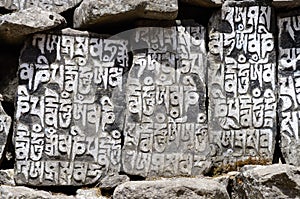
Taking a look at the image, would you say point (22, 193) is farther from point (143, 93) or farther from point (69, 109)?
point (143, 93)

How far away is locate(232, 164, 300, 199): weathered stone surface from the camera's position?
484cm

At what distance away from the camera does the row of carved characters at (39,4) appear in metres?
5.50

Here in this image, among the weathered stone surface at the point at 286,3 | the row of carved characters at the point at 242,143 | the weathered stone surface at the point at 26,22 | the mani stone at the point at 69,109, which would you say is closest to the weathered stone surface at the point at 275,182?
the row of carved characters at the point at 242,143

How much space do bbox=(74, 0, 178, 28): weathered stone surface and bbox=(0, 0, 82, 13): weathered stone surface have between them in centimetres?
16

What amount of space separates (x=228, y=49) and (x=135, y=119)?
0.75 m

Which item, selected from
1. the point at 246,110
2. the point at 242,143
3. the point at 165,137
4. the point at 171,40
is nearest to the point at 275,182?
the point at 242,143

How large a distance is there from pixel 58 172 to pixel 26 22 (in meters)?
0.93

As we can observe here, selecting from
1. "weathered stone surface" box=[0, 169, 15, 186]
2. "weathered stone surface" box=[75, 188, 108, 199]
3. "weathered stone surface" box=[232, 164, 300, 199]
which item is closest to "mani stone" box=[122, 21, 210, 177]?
"weathered stone surface" box=[75, 188, 108, 199]

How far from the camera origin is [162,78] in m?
5.42

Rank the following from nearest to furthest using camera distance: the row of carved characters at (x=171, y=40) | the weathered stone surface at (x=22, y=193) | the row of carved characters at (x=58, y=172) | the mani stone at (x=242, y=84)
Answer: the weathered stone surface at (x=22, y=193) → the row of carved characters at (x=58, y=172) → the mani stone at (x=242, y=84) → the row of carved characters at (x=171, y=40)

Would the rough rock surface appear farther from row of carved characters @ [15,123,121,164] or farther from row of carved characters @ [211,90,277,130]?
row of carved characters @ [211,90,277,130]

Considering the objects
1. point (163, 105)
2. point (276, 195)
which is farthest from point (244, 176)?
point (163, 105)

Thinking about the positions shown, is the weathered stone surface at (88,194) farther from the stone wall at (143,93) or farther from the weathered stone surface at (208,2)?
the weathered stone surface at (208,2)

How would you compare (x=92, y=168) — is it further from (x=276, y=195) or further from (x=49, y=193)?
(x=276, y=195)
